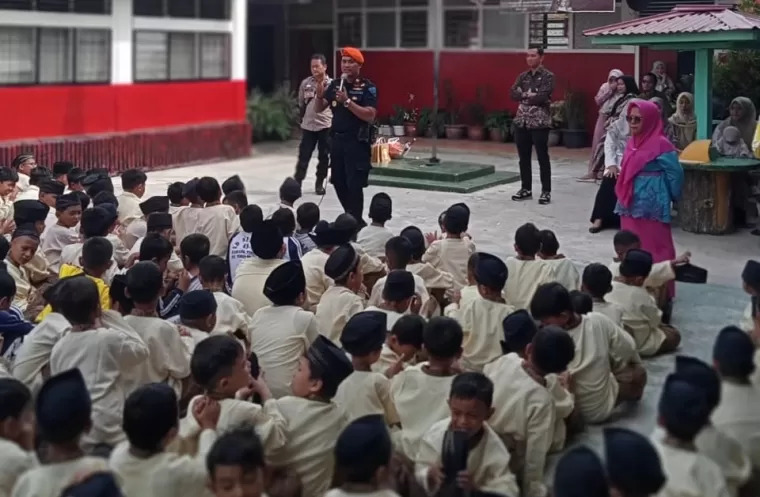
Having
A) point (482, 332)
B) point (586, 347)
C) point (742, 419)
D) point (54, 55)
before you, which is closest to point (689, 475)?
point (742, 419)

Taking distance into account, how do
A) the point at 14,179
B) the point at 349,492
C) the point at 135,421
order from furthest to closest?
the point at 14,179 < the point at 135,421 < the point at 349,492

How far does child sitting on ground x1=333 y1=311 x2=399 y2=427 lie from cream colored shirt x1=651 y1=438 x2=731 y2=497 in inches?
44.0

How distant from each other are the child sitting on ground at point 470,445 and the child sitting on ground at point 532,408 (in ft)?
0.93

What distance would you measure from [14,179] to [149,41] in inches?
234

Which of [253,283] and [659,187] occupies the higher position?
[659,187]

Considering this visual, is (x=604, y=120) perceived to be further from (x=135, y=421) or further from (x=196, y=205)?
(x=135, y=421)

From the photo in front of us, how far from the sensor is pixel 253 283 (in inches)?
189

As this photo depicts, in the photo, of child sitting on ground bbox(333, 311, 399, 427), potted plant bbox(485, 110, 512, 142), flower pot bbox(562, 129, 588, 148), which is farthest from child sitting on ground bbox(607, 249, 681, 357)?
potted plant bbox(485, 110, 512, 142)

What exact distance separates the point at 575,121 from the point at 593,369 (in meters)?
10.9

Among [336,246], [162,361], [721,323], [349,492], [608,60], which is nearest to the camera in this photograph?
[349,492]

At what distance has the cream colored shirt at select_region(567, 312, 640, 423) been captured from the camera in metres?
4.07

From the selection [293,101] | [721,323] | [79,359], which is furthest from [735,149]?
[293,101]

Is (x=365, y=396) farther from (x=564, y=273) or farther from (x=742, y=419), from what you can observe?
(x=564, y=273)

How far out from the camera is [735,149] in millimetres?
8398
